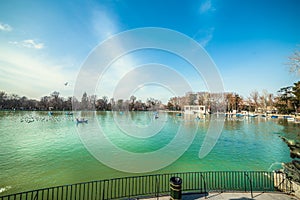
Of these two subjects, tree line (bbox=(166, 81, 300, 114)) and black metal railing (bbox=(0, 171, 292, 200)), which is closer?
black metal railing (bbox=(0, 171, 292, 200))

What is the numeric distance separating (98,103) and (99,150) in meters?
70.4

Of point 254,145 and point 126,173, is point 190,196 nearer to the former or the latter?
point 126,173

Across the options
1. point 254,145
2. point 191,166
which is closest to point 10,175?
point 191,166

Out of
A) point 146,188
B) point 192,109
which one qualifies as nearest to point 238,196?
point 146,188

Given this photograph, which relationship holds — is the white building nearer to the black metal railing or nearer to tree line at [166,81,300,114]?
tree line at [166,81,300,114]

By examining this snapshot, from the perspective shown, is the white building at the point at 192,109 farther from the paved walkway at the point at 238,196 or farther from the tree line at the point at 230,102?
the paved walkway at the point at 238,196

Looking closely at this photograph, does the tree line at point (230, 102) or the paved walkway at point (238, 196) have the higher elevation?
the tree line at point (230, 102)

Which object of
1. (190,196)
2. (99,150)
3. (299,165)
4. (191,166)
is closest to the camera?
(190,196)

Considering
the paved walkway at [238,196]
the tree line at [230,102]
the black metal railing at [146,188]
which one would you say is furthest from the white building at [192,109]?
the paved walkway at [238,196]

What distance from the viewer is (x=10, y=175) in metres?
10.8

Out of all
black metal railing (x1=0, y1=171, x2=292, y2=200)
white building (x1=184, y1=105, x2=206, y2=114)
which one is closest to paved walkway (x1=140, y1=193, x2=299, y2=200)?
black metal railing (x1=0, y1=171, x2=292, y2=200)

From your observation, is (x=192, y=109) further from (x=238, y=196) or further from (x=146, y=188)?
(x=238, y=196)

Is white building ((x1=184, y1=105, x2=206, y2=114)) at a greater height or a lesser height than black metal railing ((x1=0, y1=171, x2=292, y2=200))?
greater

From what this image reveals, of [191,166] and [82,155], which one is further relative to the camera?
[82,155]
